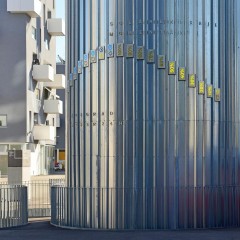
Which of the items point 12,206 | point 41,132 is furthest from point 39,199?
point 41,132

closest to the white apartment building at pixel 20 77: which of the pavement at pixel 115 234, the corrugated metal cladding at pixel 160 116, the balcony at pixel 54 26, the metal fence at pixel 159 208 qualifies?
the balcony at pixel 54 26

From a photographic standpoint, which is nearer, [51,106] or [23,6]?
[23,6]

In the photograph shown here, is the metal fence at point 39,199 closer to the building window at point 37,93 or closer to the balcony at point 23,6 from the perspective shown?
the balcony at point 23,6

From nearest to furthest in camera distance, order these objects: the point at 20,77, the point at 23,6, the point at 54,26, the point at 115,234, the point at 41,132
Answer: the point at 115,234 → the point at 23,6 → the point at 20,77 → the point at 41,132 → the point at 54,26

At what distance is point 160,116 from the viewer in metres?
19.9

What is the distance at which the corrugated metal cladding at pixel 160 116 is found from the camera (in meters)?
19.9

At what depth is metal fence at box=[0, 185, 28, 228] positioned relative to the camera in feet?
72.2

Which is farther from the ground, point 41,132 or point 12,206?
point 41,132

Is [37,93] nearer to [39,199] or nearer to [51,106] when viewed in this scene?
[51,106]

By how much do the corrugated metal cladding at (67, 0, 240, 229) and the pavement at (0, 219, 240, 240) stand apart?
2.43ft

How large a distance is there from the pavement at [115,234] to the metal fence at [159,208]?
1.73 feet

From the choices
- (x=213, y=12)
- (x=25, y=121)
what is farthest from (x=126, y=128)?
(x=25, y=121)

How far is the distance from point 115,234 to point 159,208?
1.61 m

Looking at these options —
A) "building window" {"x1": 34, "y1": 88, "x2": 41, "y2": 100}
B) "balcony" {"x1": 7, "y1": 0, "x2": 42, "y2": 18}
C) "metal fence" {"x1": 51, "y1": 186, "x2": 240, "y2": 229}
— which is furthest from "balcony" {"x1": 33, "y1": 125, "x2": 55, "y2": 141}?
"metal fence" {"x1": 51, "y1": 186, "x2": 240, "y2": 229}
